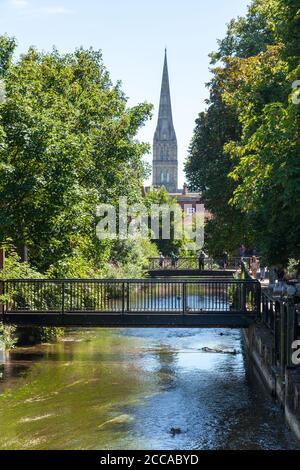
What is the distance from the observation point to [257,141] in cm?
1739

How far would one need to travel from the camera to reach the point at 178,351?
77.5 ft

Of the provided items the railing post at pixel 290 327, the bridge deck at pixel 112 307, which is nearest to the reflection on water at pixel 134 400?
the bridge deck at pixel 112 307

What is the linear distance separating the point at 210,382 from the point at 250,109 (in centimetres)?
824

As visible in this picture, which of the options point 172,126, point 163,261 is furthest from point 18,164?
point 172,126

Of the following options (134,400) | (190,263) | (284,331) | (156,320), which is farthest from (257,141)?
(190,263)

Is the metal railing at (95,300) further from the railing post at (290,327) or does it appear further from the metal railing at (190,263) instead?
the metal railing at (190,263)

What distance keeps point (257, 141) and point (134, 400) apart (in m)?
6.98

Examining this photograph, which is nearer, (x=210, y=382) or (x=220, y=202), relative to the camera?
(x=210, y=382)

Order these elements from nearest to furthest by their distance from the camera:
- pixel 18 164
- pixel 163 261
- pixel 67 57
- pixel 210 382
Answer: pixel 210 382 < pixel 18 164 < pixel 67 57 < pixel 163 261

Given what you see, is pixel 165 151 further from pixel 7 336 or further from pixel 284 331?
pixel 284 331

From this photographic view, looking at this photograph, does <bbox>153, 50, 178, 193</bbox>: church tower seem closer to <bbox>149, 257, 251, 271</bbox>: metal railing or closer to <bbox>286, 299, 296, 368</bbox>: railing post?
<bbox>149, 257, 251, 271</bbox>: metal railing

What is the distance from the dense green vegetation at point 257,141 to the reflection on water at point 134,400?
412 cm

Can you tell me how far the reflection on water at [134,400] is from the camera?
44.6ft
